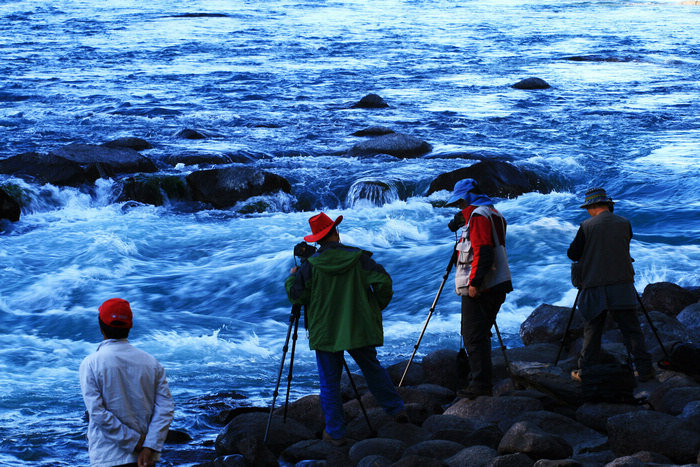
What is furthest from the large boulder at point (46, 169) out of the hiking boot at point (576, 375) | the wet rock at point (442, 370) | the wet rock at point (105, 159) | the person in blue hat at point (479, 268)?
the hiking boot at point (576, 375)

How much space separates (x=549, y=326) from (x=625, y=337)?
2187 millimetres

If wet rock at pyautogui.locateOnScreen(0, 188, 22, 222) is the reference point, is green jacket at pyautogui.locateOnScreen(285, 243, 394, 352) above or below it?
above

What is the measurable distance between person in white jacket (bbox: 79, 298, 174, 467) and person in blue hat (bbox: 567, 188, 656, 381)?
4.12 m

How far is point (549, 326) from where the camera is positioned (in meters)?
9.99

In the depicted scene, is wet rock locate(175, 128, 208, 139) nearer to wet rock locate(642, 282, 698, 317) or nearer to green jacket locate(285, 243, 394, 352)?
wet rock locate(642, 282, 698, 317)

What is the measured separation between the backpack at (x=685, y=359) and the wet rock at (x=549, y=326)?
1.63m

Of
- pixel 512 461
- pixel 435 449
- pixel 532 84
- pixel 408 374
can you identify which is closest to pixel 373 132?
pixel 532 84

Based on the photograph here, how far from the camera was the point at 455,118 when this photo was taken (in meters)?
27.2

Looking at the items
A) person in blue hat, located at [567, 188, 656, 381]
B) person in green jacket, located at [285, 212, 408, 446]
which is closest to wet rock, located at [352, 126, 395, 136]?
person in blue hat, located at [567, 188, 656, 381]

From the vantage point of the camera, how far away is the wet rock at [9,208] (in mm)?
17394

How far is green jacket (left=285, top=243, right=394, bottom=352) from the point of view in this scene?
644cm

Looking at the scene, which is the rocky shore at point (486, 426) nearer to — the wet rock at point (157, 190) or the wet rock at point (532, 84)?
the wet rock at point (157, 190)

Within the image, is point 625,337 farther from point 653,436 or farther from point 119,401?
point 119,401

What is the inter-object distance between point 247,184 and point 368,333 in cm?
1259
